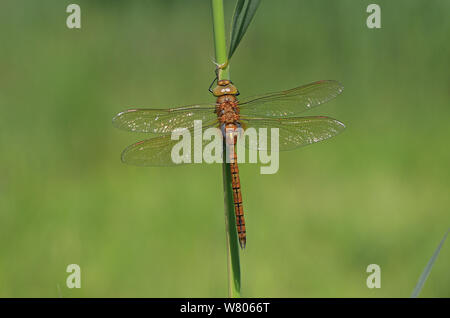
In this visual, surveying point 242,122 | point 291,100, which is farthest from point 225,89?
point 291,100

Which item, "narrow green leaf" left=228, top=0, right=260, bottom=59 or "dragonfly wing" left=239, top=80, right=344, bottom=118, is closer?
"narrow green leaf" left=228, top=0, right=260, bottom=59

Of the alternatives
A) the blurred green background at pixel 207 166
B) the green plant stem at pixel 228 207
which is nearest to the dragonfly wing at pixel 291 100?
the green plant stem at pixel 228 207

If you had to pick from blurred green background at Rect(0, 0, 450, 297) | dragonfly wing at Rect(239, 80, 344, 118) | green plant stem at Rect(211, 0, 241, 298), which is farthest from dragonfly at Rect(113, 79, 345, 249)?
blurred green background at Rect(0, 0, 450, 297)

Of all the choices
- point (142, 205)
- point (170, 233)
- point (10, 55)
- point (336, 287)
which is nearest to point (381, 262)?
point (336, 287)

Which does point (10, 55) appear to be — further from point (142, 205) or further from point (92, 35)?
point (142, 205)

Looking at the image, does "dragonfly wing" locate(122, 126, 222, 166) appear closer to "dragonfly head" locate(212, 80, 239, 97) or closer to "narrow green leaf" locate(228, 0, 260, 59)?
"dragonfly head" locate(212, 80, 239, 97)

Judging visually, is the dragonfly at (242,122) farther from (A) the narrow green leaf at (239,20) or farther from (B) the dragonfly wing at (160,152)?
(A) the narrow green leaf at (239,20)
